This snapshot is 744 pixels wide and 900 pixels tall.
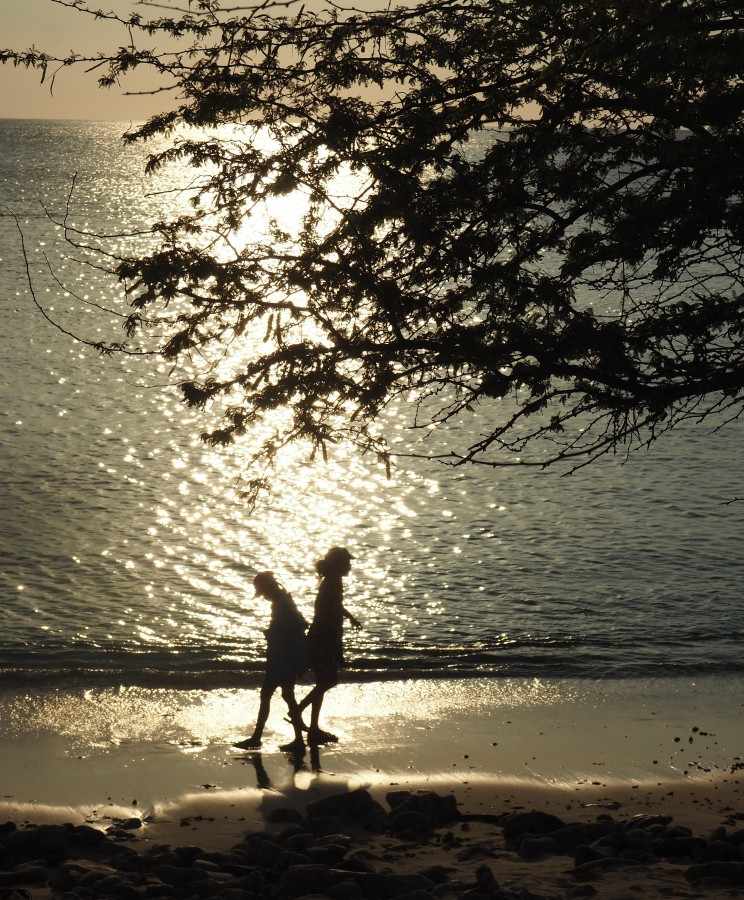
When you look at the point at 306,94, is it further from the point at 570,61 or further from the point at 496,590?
the point at 496,590

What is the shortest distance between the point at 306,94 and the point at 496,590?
1107cm

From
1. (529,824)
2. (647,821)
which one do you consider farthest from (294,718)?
(647,821)

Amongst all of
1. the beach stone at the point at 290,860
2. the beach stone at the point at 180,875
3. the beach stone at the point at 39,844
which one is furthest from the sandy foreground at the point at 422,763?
the beach stone at the point at 180,875

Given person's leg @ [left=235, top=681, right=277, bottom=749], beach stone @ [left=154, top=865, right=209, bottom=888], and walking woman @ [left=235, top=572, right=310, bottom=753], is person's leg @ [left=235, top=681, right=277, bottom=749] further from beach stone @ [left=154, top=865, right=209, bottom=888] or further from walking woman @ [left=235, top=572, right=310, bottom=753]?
beach stone @ [left=154, top=865, right=209, bottom=888]

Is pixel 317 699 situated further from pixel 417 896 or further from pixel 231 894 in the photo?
pixel 417 896

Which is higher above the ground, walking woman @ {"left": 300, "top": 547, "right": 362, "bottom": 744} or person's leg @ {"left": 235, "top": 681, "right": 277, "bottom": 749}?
walking woman @ {"left": 300, "top": 547, "right": 362, "bottom": 744}

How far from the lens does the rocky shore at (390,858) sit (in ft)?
25.2

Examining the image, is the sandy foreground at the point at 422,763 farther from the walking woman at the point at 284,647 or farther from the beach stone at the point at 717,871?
the walking woman at the point at 284,647

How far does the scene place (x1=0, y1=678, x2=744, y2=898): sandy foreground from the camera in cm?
908

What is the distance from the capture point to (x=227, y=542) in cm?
2106

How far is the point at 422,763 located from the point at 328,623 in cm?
157

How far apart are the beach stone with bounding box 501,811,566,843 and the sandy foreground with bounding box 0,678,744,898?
0.36 feet

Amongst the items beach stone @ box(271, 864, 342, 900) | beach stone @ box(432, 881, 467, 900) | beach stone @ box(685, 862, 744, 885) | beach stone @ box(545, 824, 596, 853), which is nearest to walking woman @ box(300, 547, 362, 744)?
beach stone @ box(545, 824, 596, 853)

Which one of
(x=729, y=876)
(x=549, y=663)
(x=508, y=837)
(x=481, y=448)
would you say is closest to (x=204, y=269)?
(x=481, y=448)
